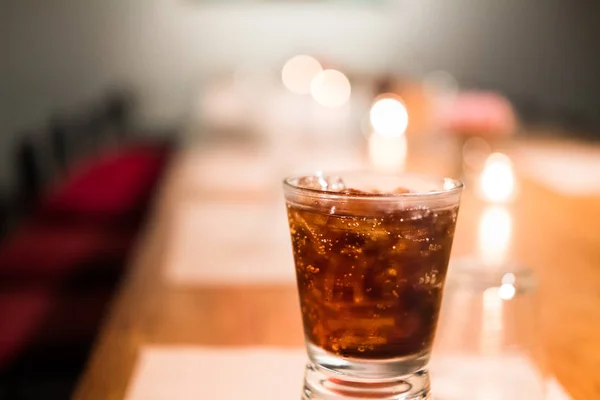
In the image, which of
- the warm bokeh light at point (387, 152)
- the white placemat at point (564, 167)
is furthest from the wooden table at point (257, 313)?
the warm bokeh light at point (387, 152)

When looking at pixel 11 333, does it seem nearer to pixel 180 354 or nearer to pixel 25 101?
pixel 180 354

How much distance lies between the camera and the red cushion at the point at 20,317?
130 cm

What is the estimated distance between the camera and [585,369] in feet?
2.07

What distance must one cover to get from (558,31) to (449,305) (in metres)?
5.04

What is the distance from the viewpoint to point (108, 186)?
2.90 meters

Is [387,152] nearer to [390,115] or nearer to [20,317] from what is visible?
[390,115]

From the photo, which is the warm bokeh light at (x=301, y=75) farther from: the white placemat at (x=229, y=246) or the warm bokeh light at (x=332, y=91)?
the white placemat at (x=229, y=246)

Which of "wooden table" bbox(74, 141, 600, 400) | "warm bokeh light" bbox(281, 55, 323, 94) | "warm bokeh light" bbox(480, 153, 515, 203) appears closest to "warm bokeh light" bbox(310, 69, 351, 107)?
"warm bokeh light" bbox(281, 55, 323, 94)

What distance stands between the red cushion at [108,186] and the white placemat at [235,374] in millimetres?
1943

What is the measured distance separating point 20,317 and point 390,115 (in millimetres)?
1148

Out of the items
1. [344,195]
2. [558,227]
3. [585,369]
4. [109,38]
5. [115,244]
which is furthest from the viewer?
[109,38]

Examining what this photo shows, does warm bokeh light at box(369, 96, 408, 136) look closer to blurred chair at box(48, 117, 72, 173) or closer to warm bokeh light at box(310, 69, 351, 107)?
warm bokeh light at box(310, 69, 351, 107)

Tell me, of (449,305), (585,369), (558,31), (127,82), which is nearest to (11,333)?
(449,305)

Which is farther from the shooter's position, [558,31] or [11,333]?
[558,31]
